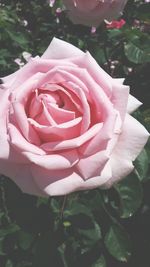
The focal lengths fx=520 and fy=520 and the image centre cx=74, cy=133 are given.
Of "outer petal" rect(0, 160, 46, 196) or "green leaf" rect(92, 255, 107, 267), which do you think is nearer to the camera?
"outer petal" rect(0, 160, 46, 196)

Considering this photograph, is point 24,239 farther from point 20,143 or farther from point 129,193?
point 20,143

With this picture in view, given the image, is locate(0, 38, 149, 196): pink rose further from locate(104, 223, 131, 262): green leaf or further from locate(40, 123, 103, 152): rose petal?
locate(104, 223, 131, 262): green leaf

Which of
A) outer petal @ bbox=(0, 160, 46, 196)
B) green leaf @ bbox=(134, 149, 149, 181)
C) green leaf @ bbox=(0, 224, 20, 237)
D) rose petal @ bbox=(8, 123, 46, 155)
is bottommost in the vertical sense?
green leaf @ bbox=(0, 224, 20, 237)

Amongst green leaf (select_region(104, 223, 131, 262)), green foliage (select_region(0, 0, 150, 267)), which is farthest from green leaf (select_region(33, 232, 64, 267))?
green leaf (select_region(104, 223, 131, 262))

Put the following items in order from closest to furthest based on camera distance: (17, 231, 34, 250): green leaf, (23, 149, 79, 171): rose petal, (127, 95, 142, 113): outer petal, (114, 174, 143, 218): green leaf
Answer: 1. (23, 149, 79, 171): rose petal
2. (127, 95, 142, 113): outer petal
3. (114, 174, 143, 218): green leaf
4. (17, 231, 34, 250): green leaf

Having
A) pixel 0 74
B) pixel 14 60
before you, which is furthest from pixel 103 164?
pixel 14 60

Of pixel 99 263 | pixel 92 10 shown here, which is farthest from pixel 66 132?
pixel 92 10
